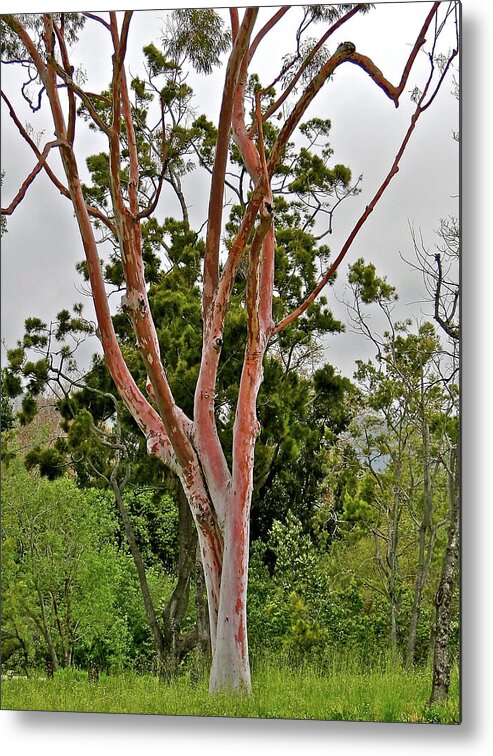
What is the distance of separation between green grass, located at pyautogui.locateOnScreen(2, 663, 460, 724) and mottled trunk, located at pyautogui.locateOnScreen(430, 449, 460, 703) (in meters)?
0.04

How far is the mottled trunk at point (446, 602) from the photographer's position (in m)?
3.40

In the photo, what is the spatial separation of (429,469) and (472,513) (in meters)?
0.21

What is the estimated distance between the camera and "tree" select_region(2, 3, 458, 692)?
367cm

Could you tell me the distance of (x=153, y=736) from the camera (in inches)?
143

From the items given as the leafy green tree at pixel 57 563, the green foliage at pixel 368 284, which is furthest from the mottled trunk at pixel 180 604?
the green foliage at pixel 368 284

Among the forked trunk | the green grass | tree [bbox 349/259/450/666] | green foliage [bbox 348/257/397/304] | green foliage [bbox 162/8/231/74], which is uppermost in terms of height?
green foliage [bbox 162/8/231/74]

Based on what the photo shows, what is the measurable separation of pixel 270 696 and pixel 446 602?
72 cm

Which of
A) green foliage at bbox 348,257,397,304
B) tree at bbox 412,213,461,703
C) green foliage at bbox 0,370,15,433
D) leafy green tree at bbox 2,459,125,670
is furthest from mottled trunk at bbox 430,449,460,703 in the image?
green foliage at bbox 0,370,15,433

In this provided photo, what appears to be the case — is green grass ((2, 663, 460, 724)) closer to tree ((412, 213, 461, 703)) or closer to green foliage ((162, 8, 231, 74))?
tree ((412, 213, 461, 703))

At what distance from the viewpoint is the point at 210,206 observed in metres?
3.81

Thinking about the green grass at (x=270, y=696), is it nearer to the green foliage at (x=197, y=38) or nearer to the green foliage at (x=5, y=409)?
the green foliage at (x=5, y=409)

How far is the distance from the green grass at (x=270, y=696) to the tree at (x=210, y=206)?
98mm

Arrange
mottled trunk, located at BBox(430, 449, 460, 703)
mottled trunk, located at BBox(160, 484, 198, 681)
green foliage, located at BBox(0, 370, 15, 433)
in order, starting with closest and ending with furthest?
mottled trunk, located at BBox(430, 449, 460, 703) → mottled trunk, located at BBox(160, 484, 198, 681) → green foliage, located at BBox(0, 370, 15, 433)

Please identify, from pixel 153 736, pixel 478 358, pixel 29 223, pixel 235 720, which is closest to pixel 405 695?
pixel 235 720
